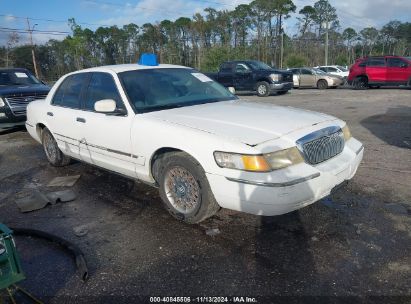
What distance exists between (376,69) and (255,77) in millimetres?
6595

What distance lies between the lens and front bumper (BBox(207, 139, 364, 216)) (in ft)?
10.2

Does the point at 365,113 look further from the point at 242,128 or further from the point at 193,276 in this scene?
the point at 193,276

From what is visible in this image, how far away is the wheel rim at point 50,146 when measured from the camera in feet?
19.4

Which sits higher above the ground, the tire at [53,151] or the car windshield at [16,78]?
the car windshield at [16,78]

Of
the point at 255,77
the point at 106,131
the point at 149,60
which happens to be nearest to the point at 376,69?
the point at 255,77

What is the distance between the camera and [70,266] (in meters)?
3.16

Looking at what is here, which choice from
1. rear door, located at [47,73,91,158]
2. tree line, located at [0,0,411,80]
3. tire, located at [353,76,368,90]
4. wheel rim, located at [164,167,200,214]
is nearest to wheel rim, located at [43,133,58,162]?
rear door, located at [47,73,91,158]

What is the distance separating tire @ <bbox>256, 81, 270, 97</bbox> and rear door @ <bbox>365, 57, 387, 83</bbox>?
590cm

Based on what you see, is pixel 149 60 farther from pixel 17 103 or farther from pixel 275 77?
pixel 275 77

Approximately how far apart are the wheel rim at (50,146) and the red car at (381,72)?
17.9 meters

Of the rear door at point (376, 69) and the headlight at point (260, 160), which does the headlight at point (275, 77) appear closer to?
the rear door at point (376, 69)

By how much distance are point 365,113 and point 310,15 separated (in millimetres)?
59628

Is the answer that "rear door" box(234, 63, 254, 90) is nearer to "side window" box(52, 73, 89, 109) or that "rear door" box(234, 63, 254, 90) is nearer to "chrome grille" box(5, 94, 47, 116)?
"chrome grille" box(5, 94, 47, 116)

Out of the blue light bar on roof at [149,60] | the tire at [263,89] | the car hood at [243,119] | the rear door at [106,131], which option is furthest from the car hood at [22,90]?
the tire at [263,89]
